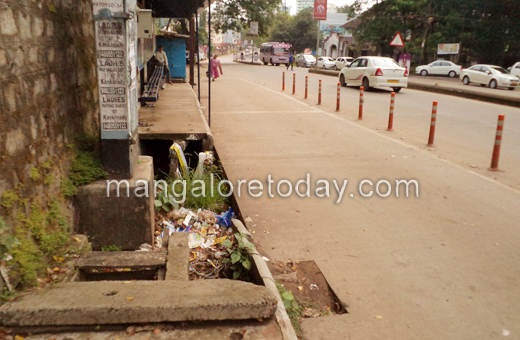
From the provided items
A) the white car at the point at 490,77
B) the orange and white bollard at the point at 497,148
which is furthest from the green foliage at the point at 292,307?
the white car at the point at 490,77

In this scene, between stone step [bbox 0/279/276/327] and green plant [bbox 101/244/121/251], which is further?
green plant [bbox 101/244/121/251]

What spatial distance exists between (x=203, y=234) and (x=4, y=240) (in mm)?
2469

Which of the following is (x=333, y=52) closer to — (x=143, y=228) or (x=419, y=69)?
(x=419, y=69)

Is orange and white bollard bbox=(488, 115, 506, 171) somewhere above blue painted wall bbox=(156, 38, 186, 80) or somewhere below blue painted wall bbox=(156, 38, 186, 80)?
below

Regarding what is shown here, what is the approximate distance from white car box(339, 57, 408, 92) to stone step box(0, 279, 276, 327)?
1813cm

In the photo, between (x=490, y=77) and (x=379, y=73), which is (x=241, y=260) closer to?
(x=379, y=73)

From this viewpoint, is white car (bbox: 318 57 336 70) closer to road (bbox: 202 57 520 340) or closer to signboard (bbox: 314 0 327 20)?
signboard (bbox: 314 0 327 20)

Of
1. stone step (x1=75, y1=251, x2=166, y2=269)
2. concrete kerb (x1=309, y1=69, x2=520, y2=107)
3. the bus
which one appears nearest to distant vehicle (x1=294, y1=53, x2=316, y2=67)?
the bus

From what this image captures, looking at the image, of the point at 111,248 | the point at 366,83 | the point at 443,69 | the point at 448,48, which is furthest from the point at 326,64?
the point at 111,248

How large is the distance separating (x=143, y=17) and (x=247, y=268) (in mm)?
7911

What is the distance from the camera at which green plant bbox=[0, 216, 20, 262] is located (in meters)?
2.99

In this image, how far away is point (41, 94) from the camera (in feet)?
12.2

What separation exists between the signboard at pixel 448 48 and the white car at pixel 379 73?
19949mm

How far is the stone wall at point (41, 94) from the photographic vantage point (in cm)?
317
